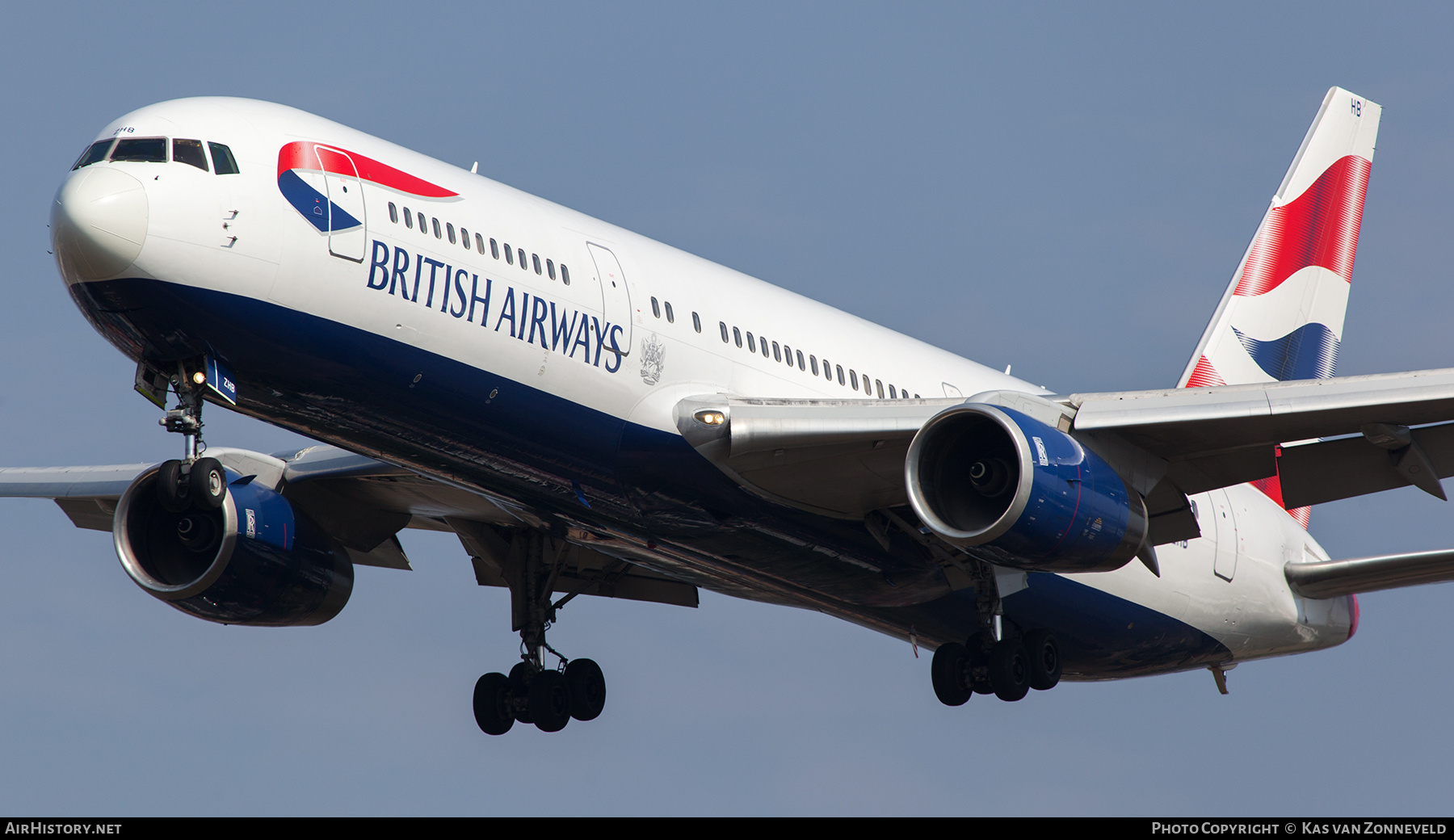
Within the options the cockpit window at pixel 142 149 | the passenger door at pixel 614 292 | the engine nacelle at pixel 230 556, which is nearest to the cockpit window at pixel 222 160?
the cockpit window at pixel 142 149

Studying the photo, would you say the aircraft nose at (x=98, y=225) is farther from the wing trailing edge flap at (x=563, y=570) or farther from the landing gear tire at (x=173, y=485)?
the wing trailing edge flap at (x=563, y=570)

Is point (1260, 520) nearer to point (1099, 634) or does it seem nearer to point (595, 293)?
point (1099, 634)

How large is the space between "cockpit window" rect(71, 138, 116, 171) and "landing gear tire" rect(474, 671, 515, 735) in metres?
11.7

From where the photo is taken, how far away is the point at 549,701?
2677 cm

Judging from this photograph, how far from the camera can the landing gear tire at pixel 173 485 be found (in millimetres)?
18438

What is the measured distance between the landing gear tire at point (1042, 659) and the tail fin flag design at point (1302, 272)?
278 inches

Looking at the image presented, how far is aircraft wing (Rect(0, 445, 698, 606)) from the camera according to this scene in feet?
82.3

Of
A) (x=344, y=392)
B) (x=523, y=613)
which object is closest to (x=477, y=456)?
(x=344, y=392)

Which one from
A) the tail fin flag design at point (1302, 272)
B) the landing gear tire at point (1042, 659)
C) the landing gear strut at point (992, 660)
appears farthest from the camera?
the tail fin flag design at point (1302, 272)

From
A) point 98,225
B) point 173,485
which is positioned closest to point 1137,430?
point 173,485

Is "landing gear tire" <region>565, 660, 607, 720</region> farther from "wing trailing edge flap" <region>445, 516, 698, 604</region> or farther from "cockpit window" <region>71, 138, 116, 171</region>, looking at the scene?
"cockpit window" <region>71, 138, 116, 171</region>

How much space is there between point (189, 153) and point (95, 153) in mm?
984

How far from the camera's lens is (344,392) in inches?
751

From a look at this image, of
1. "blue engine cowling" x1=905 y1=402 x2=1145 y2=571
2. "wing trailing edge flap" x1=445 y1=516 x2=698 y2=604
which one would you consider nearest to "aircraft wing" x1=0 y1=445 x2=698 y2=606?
"wing trailing edge flap" x1=445 y1=516 x2=698 y2=604
